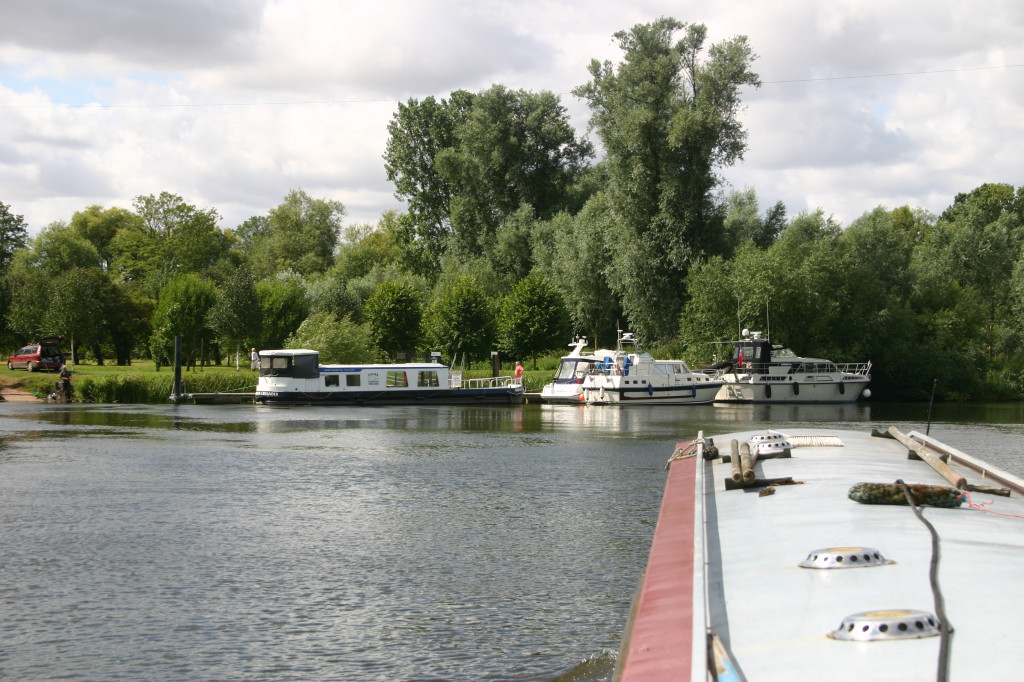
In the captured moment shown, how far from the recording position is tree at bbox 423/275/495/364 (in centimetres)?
6362

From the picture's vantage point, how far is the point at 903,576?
7.13 metres

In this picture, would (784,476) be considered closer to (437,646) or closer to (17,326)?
(437,646)

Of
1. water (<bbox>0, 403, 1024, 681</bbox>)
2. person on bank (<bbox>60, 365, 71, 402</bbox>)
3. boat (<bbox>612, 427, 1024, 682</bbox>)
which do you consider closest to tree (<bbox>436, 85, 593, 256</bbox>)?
person on bank (<bbox>60, 365, 71, 402</bbox>)

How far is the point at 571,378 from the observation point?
55.1 meters

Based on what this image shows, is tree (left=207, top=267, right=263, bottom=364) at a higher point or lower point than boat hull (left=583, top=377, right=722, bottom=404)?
higher

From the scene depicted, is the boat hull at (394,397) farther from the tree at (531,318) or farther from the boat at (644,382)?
the tree at (531,318)

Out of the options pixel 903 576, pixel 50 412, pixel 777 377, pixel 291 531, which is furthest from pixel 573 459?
pixel 777 377

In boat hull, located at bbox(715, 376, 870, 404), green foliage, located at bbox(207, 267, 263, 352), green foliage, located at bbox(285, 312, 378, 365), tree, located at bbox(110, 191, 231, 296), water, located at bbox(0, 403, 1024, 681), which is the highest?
tree, located at bbox(110, 191, 231, 296)

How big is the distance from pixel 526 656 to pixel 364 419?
32.0 meters

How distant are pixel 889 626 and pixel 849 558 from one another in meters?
1.63

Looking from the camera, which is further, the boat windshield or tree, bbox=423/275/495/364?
tree, bbox=423/275/495/364

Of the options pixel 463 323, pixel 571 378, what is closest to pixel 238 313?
pixel 463 323

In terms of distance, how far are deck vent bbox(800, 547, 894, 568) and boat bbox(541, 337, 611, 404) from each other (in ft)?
153

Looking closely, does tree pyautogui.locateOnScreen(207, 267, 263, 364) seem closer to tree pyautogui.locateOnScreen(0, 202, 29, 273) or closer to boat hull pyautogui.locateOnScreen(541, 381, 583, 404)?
boat hull pyautogui.locateOnScreen(541, 381, 583, 404)
